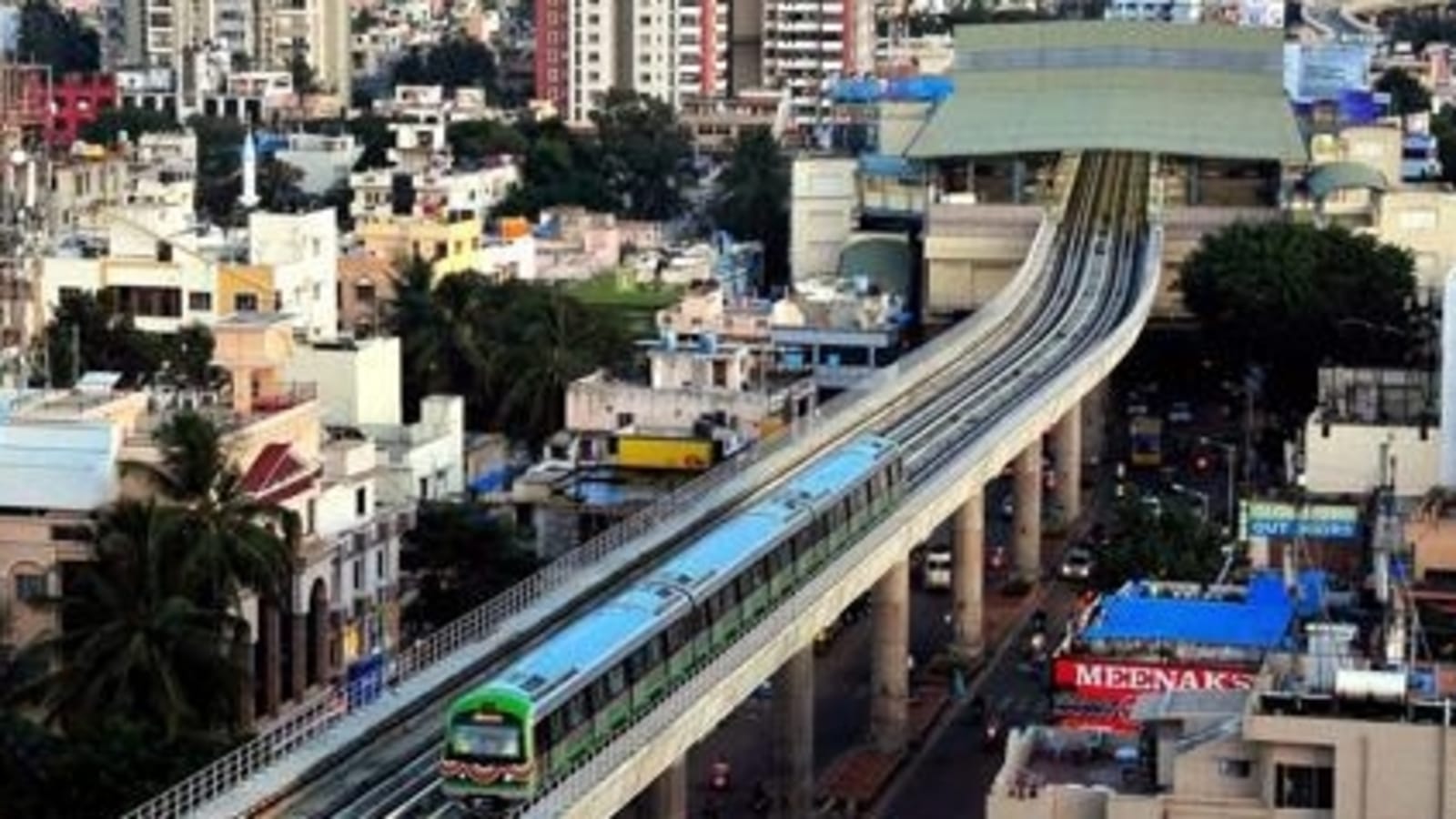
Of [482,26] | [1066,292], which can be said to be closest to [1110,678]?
[1066,292]

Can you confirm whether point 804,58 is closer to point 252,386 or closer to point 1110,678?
point 252,386

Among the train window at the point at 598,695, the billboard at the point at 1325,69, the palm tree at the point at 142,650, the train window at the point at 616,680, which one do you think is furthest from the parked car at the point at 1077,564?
the billboard at the point at 1325,69

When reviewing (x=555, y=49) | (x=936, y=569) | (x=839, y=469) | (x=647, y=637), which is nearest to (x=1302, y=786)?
(x=647, y=637)

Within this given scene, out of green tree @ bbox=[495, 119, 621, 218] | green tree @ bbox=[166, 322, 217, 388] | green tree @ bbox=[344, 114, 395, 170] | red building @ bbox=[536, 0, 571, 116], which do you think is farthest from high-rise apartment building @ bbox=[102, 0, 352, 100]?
green tree @ bbox=[166, 322, 217, 388]

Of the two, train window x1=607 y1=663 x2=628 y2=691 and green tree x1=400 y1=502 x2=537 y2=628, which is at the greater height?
train window x1=607 y1=663 x2=628 y2=691

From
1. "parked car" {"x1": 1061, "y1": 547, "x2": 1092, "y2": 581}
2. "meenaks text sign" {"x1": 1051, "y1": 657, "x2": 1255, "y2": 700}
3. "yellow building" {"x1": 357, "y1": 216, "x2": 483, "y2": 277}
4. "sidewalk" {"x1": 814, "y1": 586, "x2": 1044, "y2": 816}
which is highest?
"yellow building" {"x1": 357, "y1": 216, "x2": 483, "y2": 277}

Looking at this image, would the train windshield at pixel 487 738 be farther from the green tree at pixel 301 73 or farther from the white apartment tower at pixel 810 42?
the green tree at pixel 301 73

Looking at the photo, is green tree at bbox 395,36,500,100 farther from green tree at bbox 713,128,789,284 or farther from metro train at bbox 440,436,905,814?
metro train at bbox 440,436,905,814
